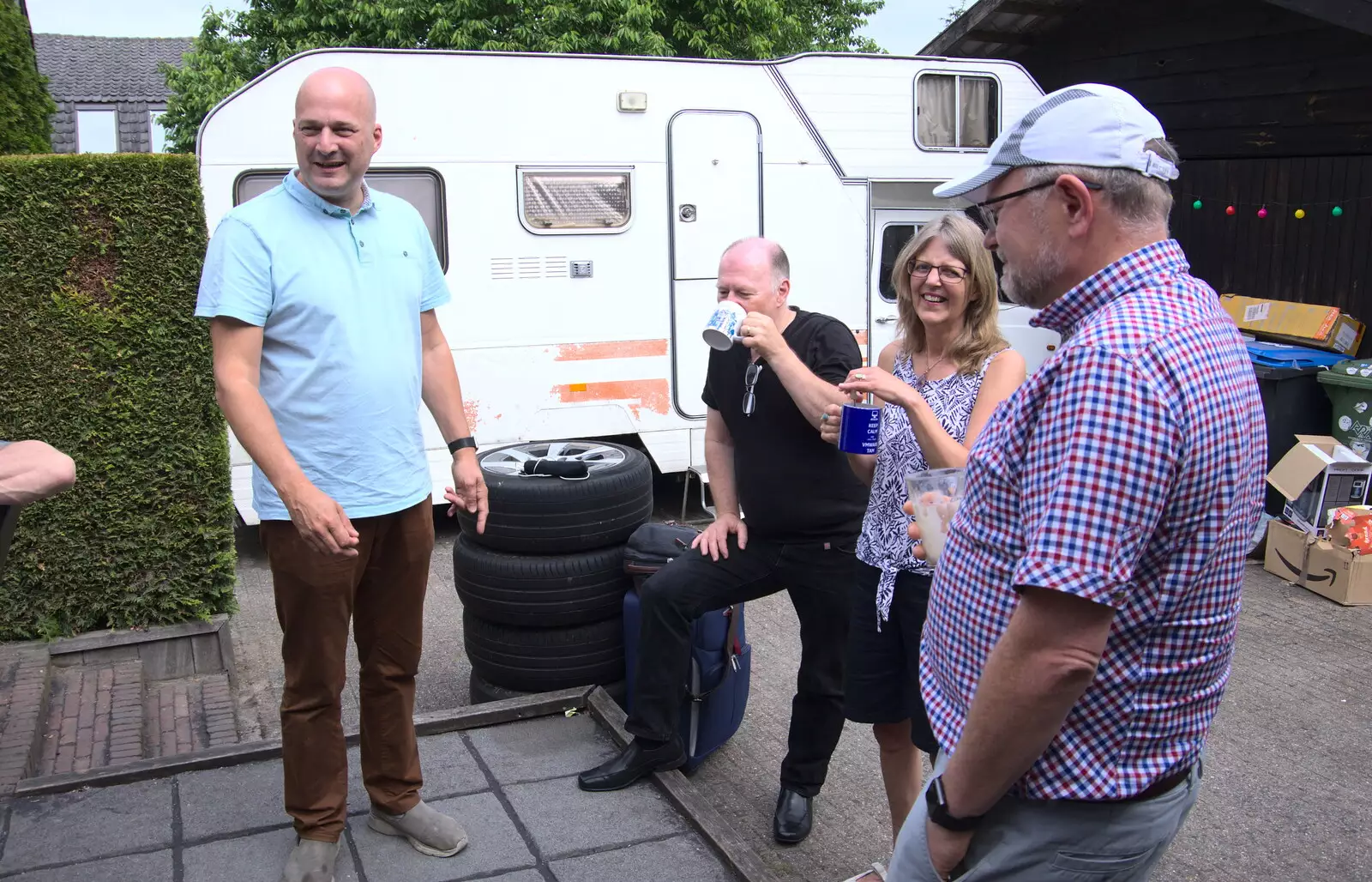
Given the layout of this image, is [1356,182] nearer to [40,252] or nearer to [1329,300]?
[1329,300]

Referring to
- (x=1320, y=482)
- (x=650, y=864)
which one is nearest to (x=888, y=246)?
(x=1320, y=482)

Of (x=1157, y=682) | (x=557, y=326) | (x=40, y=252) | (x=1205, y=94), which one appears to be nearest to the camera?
(x=1157, y=682)

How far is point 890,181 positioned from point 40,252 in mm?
5538

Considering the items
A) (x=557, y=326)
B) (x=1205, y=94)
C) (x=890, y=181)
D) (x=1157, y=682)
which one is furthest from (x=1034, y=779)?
(x=1205, y=94)

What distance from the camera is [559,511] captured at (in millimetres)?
4062

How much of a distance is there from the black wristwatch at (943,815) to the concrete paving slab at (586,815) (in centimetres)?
179

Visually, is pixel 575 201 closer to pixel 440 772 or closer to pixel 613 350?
pixel 613 350

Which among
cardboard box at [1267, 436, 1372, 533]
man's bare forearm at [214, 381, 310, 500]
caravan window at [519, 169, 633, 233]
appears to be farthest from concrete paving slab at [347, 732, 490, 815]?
cardboard box at [1267, 436, 1372, 533]

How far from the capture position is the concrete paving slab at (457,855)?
304 centimetres

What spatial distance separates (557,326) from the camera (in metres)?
7.45

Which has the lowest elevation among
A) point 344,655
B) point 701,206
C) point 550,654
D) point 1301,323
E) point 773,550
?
point 550,654

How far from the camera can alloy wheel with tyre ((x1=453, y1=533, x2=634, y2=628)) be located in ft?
13.3

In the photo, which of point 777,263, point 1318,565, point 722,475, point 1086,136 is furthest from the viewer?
point 1318,565

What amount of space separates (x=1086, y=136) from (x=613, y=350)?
6194mm
